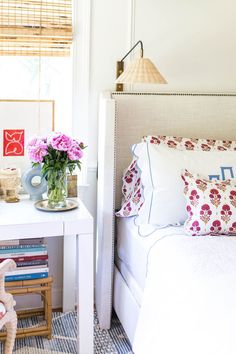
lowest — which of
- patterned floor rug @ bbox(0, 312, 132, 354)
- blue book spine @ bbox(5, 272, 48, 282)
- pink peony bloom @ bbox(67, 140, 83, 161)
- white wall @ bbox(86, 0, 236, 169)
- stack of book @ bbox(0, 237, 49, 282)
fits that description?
patterned floor rug @ bbox(0, 312, 132, 354)

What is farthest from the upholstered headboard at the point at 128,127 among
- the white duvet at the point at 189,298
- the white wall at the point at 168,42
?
the white duvet at the point at 189,298

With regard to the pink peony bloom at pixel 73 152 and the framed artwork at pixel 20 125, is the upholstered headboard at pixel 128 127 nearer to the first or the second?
the pink peony bloom at pixel 73 152

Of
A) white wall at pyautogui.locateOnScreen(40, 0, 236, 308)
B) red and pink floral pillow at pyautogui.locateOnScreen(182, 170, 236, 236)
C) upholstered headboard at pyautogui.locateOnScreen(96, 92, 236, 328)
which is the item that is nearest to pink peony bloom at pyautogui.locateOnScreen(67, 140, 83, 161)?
upholstered headboard at pyautogui.locateOnScreen(96, 92, 236, 328)

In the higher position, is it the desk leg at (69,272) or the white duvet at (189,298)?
the white duvet at (189,298)

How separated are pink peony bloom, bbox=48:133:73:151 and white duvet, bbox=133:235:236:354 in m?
0.66

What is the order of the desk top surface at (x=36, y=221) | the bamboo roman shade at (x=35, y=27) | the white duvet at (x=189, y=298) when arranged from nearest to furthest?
1. the white duvet at (x=189, y=298)
2. the desk top surface at (x=36, y=221)
3. the bamboo roman shade at (x=35, y=27)

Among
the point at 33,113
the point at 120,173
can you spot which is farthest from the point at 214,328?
the point at 33,113

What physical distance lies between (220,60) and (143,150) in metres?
0.89

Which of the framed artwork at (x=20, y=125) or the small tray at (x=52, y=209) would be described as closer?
the small tray at (x=52, y=209)

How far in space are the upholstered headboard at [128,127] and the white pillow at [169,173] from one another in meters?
0.22

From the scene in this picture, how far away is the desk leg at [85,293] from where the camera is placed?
2.27 m

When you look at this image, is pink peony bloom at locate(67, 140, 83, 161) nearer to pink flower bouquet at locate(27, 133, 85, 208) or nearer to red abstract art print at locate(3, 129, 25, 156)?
pink flower bouquet at locate(27, 133, 85, 208)

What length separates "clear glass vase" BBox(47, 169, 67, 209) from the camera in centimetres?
236

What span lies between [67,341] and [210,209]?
1076mm
